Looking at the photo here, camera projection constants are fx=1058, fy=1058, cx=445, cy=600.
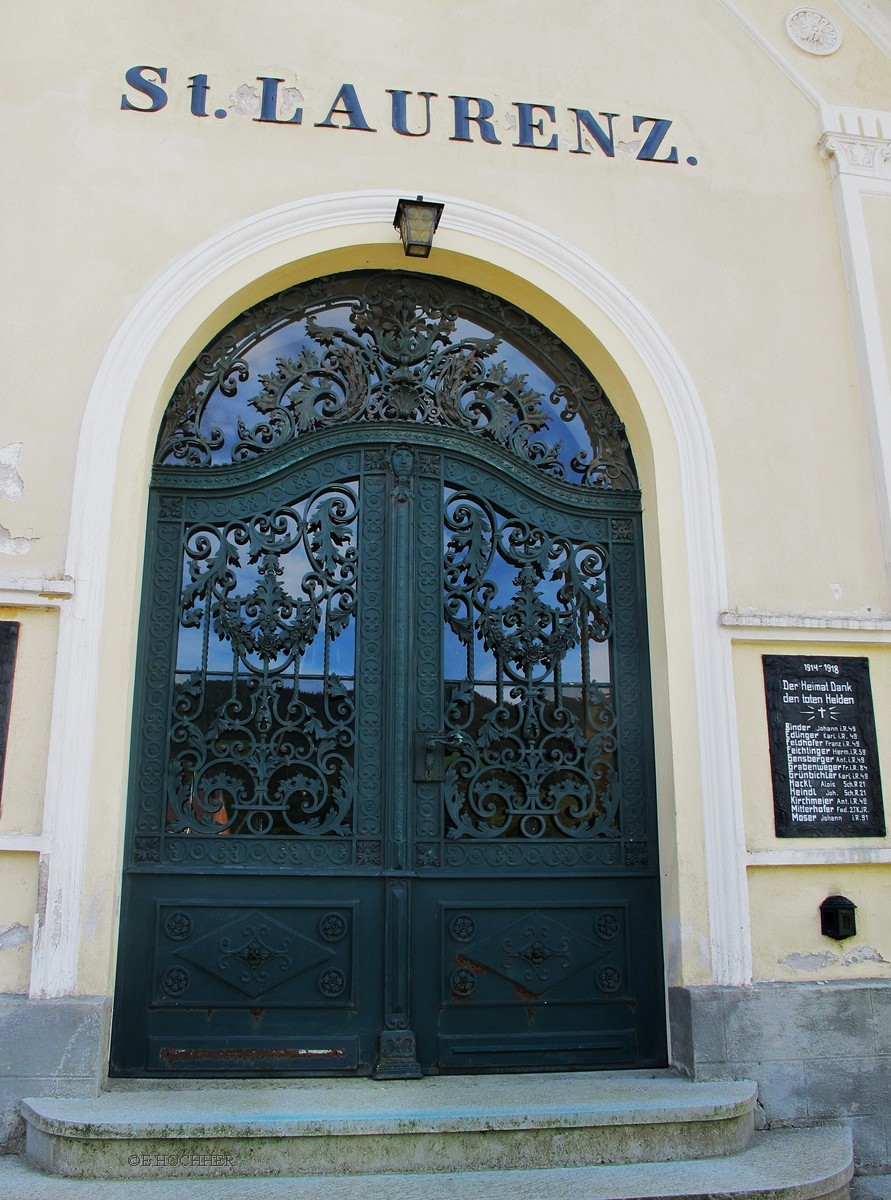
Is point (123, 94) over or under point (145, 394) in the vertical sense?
over

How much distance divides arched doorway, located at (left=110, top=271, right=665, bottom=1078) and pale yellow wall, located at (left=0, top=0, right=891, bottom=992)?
0.25m

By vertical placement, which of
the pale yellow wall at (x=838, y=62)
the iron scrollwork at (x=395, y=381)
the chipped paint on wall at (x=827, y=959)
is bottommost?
the chipped paint on wall at (x=827, y=959)

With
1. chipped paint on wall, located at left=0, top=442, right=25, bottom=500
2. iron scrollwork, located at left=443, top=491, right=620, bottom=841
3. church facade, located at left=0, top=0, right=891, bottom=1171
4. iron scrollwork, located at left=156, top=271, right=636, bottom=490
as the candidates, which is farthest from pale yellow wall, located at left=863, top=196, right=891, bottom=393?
chipped paint on wall, located at left=0, top=442, right=25, bottom=500

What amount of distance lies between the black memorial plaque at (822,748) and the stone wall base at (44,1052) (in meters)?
3.29

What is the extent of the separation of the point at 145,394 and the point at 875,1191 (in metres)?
4.98

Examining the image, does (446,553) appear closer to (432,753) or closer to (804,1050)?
(432,753)

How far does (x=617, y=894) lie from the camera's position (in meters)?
5.35

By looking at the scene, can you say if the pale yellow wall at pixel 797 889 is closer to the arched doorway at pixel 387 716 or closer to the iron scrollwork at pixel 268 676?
the arched doorway at pixel 387 716

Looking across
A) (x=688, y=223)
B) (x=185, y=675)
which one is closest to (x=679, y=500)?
(x=688, y=223)

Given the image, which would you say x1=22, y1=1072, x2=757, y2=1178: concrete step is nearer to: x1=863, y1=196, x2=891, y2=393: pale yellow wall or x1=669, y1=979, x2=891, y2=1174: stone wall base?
x1=669, y1=979, x2=891, y2=1174: stone wall base

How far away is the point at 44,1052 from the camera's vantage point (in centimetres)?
441

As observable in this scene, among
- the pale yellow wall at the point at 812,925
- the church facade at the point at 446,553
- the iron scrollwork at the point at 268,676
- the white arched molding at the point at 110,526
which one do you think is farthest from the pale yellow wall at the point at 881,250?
the iron scrollwork at the point at 268,676

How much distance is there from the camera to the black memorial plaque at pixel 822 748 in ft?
17.1

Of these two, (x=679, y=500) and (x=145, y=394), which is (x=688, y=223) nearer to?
(x=679, y=500)
